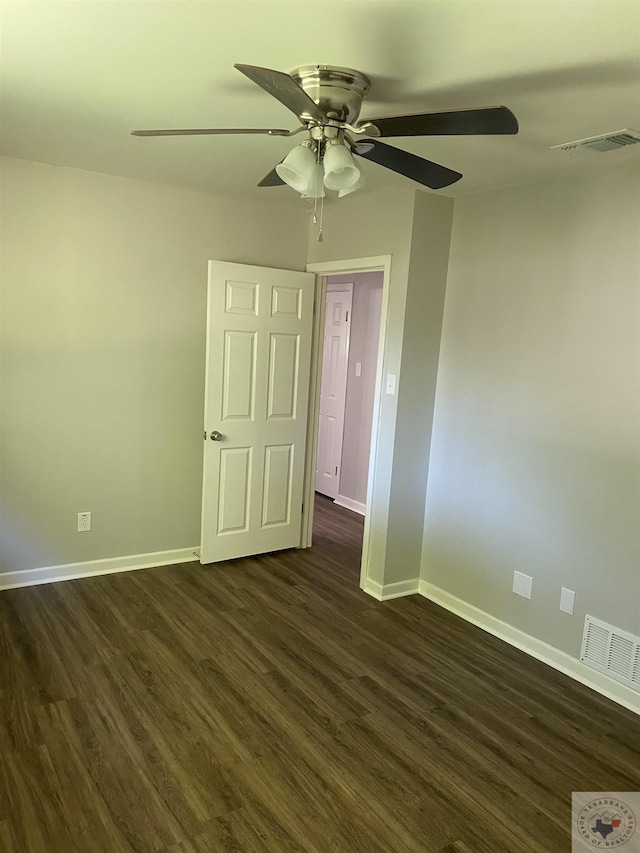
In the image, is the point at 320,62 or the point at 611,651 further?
the point at 611,651

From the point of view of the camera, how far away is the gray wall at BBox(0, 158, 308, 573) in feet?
11.5

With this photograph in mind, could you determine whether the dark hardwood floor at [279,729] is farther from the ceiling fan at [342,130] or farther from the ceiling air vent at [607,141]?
the ceiling air vent at [607,141]

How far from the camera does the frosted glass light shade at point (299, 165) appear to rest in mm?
1933

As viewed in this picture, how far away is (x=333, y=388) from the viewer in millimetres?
6000

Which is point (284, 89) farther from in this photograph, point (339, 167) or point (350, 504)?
point (350, 504)

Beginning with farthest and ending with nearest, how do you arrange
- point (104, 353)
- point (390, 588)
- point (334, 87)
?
point (390, 588) → point (104, 353) → point (334, 87)

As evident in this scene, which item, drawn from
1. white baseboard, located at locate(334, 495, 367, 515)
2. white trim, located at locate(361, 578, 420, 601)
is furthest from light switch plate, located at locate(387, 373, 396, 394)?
white baseboard, located at locate(334, 495, 367, 515)

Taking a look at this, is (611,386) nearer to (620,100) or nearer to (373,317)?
(620,100)

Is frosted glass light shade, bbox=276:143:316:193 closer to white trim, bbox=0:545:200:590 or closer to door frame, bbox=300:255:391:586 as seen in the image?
door frame, bbox=300:255:391:586

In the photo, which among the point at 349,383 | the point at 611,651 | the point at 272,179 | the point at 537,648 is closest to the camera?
the point at 272,179

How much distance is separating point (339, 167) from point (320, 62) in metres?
0.38

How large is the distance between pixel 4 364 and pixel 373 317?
10.2 feet

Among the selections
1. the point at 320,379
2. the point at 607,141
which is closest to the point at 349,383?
the point at 320,379

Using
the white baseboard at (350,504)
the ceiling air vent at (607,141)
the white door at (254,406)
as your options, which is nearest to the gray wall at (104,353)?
the white door at (254,406)
